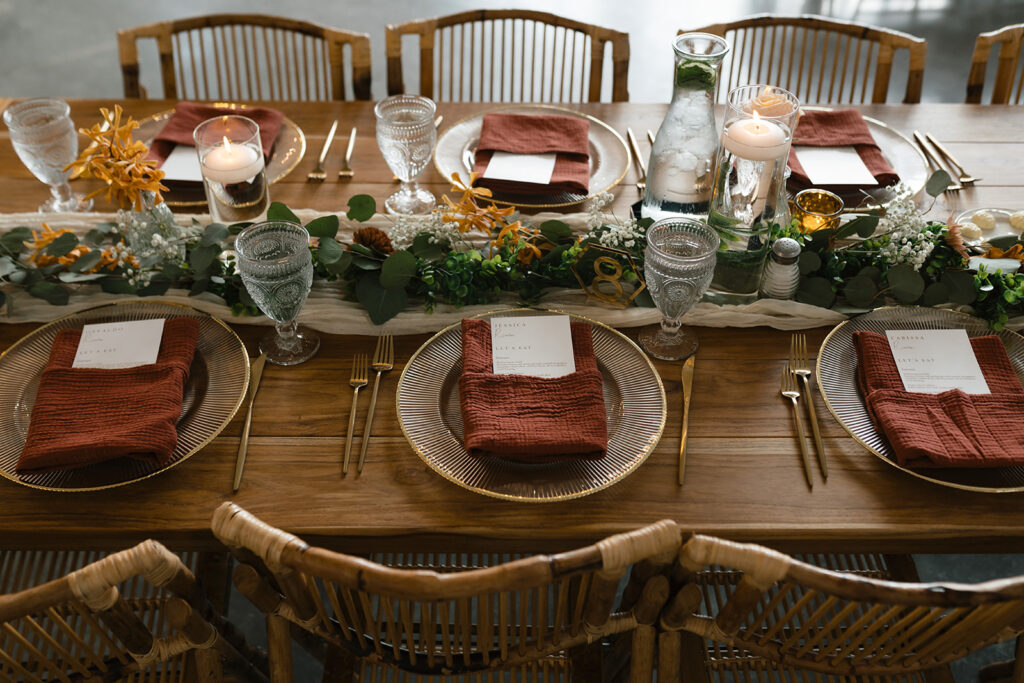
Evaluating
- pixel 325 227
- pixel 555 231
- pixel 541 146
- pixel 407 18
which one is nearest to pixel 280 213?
pixel 325 227

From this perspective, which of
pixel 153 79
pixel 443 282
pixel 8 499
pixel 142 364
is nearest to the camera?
pixel 8 499

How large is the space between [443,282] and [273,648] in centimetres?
59

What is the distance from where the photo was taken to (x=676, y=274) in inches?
47.9

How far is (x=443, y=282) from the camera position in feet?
4.46

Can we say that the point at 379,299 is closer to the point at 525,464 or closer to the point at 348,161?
the point at 525,464

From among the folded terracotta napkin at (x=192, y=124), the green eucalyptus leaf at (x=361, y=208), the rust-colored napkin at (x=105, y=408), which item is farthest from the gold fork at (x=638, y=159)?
the rust-colored napkin at (x=105, y=408)

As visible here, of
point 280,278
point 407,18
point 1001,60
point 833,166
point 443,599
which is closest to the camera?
point 443,599

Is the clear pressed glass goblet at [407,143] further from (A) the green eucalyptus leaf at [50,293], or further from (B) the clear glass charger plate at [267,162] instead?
(A) the green eucalyptus leaf at [50,293]

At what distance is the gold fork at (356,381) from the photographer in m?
1.18

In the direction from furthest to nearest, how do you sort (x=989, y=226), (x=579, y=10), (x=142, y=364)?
(x=579, y=10)
(x=989, y=226)
(x=142, y=364)

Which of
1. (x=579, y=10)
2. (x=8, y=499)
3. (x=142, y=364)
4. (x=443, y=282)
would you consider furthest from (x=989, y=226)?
Answer: (x=579, y=10)

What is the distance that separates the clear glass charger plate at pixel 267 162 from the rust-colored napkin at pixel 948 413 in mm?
1098

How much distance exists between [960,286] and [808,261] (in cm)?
23

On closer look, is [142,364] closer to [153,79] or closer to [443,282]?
[443,282]
